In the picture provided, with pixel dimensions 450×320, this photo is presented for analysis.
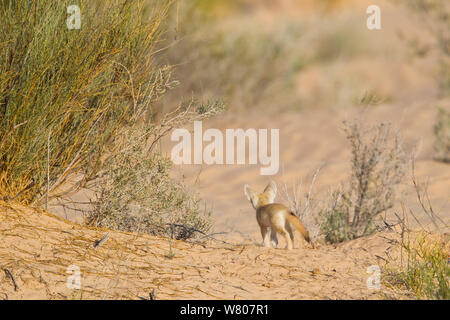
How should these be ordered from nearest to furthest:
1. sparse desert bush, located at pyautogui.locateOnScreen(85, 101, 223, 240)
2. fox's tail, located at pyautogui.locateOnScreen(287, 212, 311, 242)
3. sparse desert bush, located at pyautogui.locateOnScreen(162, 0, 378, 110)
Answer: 1. fox's tail, located at pyautogui.locateOnScreen(287, 212, 311, 242)
2. sparse desert bush, located at pyautogui.locateOnScreen(85, 101, 223, 240)
3. sparse desert bush, located at pyautogui.locateOnScreen(162, 0, 378, 110)

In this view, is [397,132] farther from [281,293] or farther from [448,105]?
[448,105]

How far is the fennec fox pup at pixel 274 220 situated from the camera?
4.95 meters

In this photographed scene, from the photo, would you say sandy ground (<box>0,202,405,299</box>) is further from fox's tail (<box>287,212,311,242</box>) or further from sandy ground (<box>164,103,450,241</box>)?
sandy ground (<box>164,103,450,241</box>)

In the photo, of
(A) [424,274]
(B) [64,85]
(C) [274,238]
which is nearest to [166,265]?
(C) [274,238]

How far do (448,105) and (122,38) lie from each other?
9473mm

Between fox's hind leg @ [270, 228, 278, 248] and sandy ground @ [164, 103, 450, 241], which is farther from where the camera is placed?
sandy ground @ [164, 103, 450, 241]

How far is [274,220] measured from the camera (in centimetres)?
496

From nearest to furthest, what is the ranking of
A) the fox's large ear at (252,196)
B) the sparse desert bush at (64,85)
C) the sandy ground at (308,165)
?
1. the sparse desert bush at (64,85)
2. the fox's large ear at (252,196)
3. the sandy ground at (308,165)

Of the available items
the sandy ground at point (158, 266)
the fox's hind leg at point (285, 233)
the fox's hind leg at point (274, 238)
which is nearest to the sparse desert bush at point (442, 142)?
the sandy ground at point (158, 266)

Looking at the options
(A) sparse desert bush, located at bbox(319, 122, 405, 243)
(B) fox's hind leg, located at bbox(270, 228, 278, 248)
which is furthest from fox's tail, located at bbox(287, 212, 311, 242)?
(A) sparse desert bush, located at bbox(319, 122, 405, 243)

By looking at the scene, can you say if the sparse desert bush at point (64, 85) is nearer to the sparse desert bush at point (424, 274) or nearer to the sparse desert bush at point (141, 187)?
the sparse desert bush at point (141, 187)

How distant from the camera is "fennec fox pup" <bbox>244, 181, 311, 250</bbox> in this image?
4.95 m
